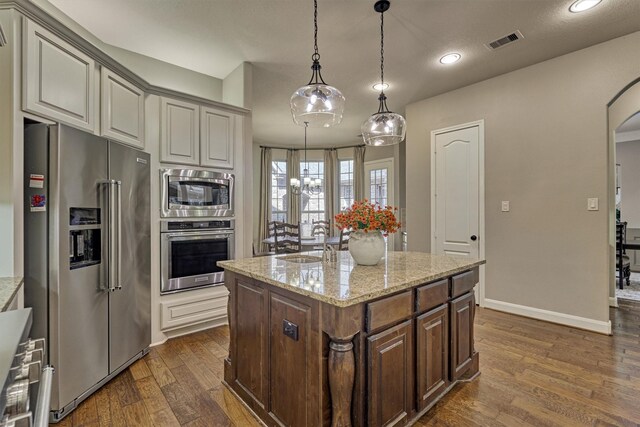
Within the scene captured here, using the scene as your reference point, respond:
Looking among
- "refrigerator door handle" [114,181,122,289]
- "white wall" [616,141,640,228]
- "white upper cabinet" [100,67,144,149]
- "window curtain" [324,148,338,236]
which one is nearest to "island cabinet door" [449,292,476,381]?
"refrigerator door handle" [114,181,122,289]

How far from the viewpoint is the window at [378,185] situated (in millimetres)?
6898

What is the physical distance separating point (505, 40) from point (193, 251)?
370 centimetres

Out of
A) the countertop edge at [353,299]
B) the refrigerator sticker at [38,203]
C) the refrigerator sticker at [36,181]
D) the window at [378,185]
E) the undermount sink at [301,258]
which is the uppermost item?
the window at [378,185]

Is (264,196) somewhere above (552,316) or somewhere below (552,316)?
above

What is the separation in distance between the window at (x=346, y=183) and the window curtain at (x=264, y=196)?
5.89ft

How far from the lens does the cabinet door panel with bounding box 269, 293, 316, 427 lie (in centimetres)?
149

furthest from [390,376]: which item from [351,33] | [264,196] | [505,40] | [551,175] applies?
[264,196]

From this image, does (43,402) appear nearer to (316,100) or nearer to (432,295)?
(432,295)

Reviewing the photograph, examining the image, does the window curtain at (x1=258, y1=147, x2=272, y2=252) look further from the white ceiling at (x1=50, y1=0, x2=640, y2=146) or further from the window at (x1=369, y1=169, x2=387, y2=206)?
the white ceiling at (x1=50, y1=0, x2=640, y2=146)

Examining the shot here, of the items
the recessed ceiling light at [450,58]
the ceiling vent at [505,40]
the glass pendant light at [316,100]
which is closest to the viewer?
the glass pendant light at [316,100]

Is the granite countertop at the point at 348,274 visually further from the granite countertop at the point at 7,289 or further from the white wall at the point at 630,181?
the white wall at the point at 630,181

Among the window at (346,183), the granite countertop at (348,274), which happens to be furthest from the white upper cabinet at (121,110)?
the window at (346,183)

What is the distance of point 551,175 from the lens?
133 inches

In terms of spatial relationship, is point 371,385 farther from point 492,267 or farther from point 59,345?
point 492,267
